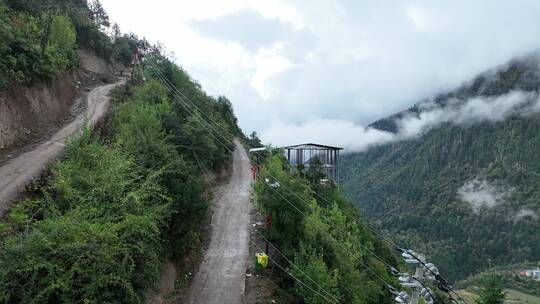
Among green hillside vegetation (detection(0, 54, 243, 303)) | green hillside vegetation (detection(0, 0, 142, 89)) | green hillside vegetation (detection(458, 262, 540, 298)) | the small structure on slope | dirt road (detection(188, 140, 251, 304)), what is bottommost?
green hillside vegetation (detection(458, 262, 540, 298))

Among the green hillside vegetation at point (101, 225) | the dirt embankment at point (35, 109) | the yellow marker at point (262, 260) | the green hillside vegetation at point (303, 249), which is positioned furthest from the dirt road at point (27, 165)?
the yellow marker at point (262, 260)

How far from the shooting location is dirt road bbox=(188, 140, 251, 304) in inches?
791

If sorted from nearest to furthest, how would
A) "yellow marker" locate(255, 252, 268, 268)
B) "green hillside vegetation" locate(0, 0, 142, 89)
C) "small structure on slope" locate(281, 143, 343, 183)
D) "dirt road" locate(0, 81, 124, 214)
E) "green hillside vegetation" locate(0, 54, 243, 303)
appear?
1. "green hillside vegetation" locate(0, 54, 243, 303)
2. "dirt road" locate(0, 81, 124, 214)
3. "green hillside vegetation" locate(0, 0, 142, 89)
4. "yellow marker" locate(255, 252, 268, 268)
5. "small structure on slope" locate(281, 143, 343, 183)

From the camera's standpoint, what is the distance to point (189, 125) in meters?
28.4

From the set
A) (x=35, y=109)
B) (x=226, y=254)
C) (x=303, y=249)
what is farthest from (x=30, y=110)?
(x=303, y=249)

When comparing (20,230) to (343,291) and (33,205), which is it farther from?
(343,291)

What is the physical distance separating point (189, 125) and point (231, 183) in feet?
40.6

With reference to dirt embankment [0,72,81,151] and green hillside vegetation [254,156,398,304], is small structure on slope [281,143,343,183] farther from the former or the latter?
dirt embankment [0,72,81,151]

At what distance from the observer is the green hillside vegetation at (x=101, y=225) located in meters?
10.7

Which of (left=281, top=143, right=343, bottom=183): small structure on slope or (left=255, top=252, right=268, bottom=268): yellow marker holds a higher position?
(left=281, top=143, right=343, bottom=183): small structure on slope

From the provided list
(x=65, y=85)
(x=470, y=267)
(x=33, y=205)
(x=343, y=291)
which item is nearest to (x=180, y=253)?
(x=33, y=205)

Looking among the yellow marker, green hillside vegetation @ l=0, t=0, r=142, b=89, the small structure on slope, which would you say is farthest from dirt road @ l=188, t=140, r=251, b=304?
the small structure on slope

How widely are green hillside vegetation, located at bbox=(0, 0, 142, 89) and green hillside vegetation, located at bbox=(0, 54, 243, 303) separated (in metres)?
5.96

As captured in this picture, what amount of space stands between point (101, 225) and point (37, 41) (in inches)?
791
